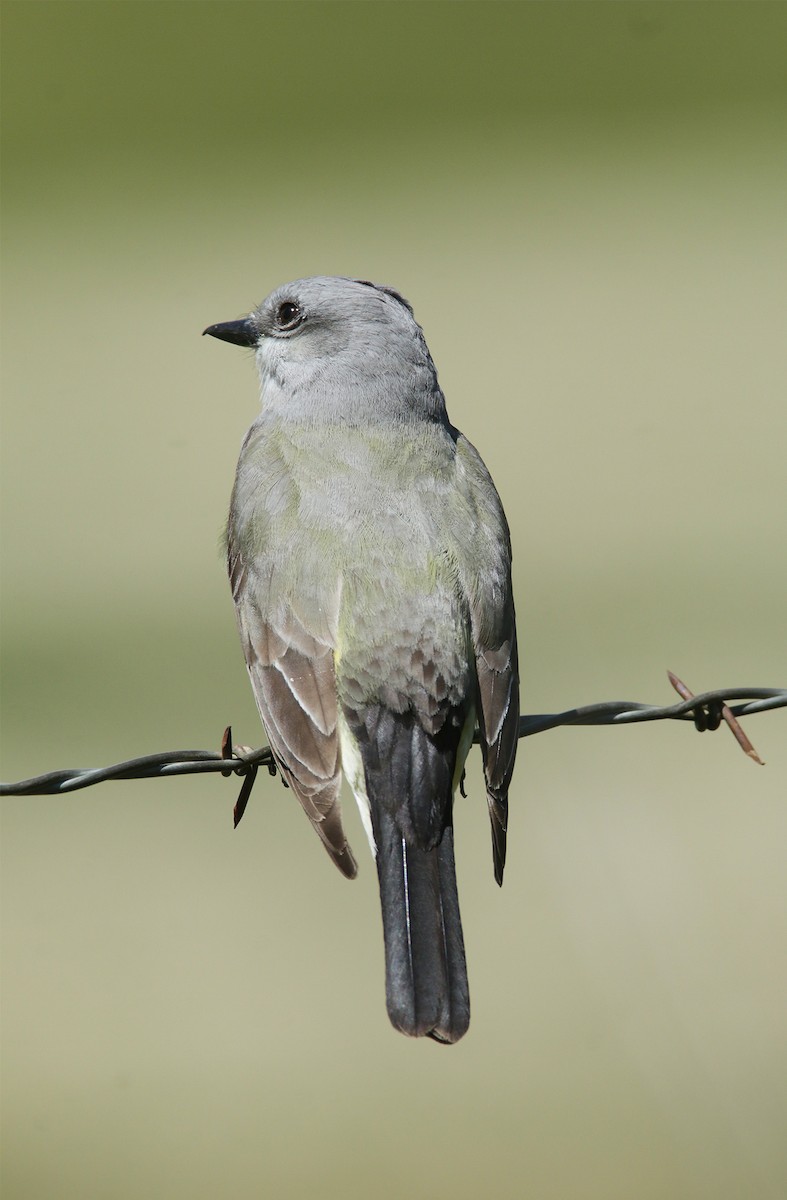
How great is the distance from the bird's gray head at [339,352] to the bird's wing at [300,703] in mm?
1041

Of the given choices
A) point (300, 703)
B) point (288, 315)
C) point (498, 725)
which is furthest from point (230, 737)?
point (288, 315)

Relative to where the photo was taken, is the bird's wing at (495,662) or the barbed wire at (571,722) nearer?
the barbed wire at (571,722)

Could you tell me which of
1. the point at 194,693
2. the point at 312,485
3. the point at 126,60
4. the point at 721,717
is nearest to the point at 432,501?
the point at 312,485

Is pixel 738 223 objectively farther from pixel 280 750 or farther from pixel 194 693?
pixel 280 750

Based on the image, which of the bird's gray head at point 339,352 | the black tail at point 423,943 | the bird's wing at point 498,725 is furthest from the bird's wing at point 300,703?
the bird's gray head at point 339,352

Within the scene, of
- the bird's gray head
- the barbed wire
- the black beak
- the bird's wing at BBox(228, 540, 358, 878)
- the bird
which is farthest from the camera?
the black beak

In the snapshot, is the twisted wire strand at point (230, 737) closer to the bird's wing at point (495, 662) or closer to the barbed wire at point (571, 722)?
the barbed wire at point (571, 722)

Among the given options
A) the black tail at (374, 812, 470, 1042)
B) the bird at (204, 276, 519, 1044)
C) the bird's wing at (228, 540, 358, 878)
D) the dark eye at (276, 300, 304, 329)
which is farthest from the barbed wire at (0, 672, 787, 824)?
the dark eye at (276, 300, 304, 329)

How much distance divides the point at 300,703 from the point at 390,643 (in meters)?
0.35

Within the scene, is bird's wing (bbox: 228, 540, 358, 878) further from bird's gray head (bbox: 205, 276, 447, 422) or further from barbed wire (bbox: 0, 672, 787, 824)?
bird's gray head (bbox: 205, 276, 447, 422)

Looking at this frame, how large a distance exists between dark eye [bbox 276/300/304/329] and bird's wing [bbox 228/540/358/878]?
4.99 feet

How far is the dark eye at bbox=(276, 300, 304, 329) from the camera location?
5809 mm

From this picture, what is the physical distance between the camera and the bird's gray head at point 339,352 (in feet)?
17.9

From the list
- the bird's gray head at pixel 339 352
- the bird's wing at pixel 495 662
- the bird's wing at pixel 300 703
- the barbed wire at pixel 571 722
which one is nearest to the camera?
the barbed wire at pixel 571 722
